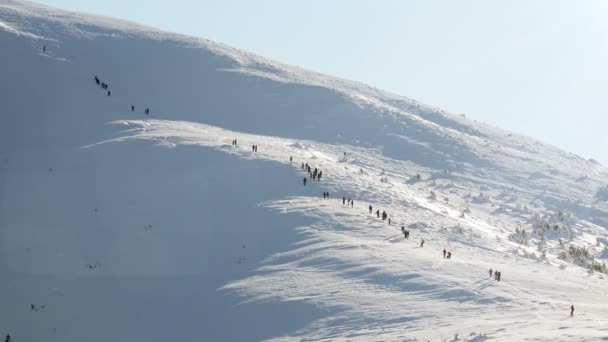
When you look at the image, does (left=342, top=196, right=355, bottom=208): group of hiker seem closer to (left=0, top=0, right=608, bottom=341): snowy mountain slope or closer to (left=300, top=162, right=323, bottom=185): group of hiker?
(left=0, top=0, right=608, bottom=341): snowy mountain slope

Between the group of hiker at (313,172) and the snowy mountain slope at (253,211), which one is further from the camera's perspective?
the group of hiker at (313,172)

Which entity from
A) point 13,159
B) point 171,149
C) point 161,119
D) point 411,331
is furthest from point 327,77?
point 411,331

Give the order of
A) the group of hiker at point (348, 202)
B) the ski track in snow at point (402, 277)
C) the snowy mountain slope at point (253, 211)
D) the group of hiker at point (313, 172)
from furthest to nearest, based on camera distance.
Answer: the group of hiker at point (313, 172), the group of hiker at point (348, 202), the snowy mountain slope at point (253, 211), the ski track in snow at point (402, 277)

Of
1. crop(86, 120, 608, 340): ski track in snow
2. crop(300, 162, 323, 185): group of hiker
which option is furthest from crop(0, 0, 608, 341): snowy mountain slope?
crop(300, 162, 323, 185): group of hiker

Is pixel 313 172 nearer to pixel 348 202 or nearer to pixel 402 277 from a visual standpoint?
pixel 348 202

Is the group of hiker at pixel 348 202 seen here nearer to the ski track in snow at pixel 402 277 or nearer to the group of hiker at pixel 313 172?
the ski track in snow at pixel 402 277

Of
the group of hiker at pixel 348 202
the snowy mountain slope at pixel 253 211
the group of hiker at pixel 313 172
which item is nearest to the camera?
the snowy mountain slope at pixel 253 211

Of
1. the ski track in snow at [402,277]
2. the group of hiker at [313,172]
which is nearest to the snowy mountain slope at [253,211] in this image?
the ski track in snow at [402,277]

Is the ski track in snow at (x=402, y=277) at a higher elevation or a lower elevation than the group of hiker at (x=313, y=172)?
lower
